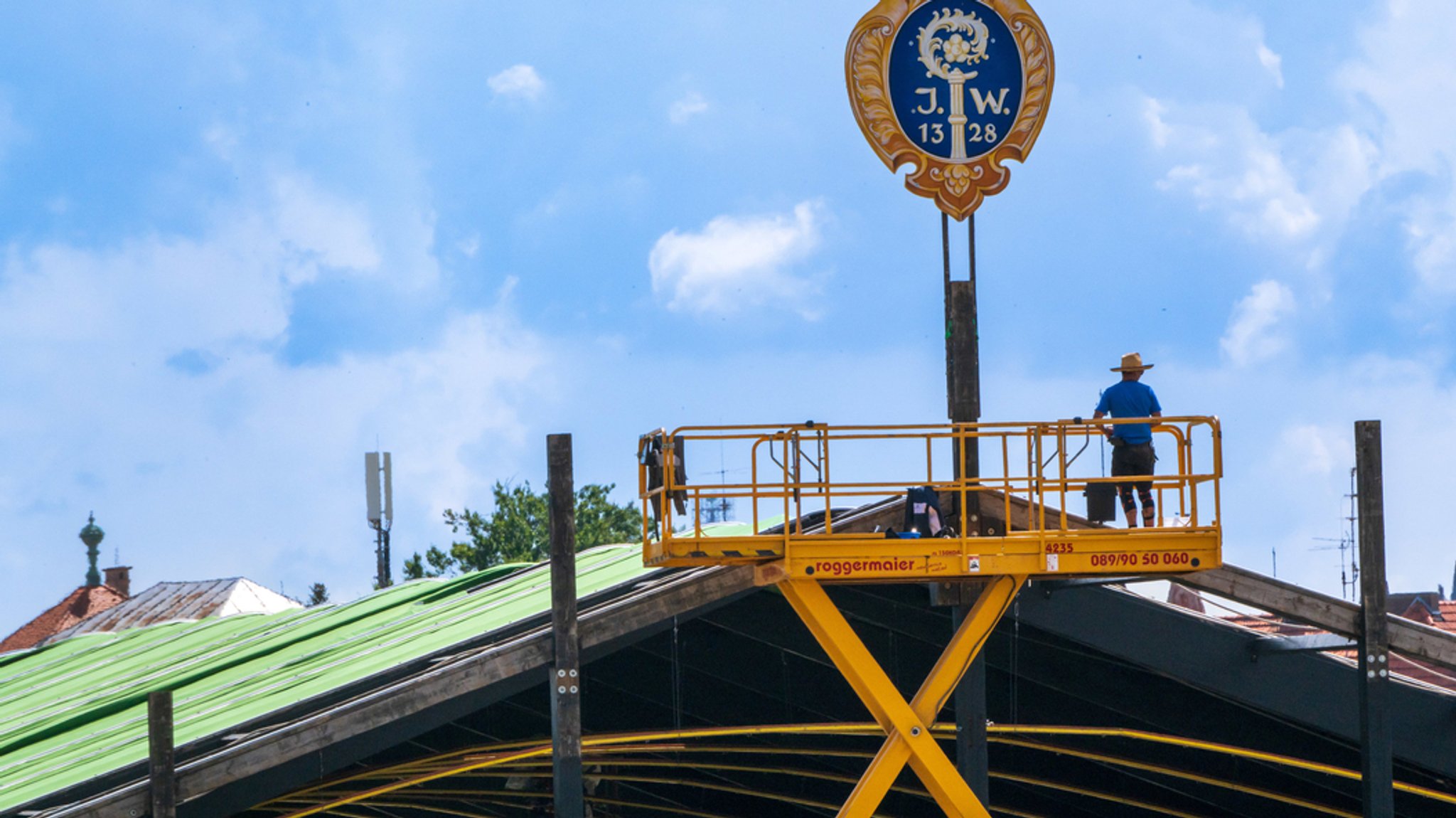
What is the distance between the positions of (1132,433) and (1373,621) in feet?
11.8

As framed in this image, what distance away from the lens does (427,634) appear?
2173cm

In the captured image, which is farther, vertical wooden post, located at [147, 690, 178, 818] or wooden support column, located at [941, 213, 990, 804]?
wooden support column, located at [941, 213, 990, 804]

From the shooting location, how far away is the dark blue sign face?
64.5ft

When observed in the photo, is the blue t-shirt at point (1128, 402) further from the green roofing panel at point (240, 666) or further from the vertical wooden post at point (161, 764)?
the vertical wooden post at point (161, 764)

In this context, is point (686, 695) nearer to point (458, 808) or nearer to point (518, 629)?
point (518, 629)

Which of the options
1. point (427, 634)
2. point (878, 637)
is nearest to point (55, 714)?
point (427, 634)

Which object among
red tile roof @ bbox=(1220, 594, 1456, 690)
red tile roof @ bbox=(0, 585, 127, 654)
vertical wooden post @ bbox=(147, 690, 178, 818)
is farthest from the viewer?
red tile roof @ bbox=(0, 585, 127, 654)

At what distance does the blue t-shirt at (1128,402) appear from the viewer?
17828 millimetres

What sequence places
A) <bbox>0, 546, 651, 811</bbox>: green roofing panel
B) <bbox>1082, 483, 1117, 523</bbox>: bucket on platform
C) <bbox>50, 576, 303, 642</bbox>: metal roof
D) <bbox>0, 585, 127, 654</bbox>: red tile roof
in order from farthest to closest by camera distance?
<bbox>0, 585, 127, 654</bbox>: red tile roof < <bbox>50, 576, 303, 642</bbox>: metal roof < <bbox>0, 546, 651, 811</bbox>: green roofing panel < <bbox>1082, 483, 1117, 523</bbox>: bucket on platform

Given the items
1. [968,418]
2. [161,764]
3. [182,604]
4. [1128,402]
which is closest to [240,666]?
[161,764]

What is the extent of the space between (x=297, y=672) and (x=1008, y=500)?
9938 millimetres

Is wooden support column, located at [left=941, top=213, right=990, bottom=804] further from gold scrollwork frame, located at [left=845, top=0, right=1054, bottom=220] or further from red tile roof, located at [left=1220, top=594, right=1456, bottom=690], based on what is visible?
red tile roof, located at [left=1220, top=594, right=1456, bottom=690]

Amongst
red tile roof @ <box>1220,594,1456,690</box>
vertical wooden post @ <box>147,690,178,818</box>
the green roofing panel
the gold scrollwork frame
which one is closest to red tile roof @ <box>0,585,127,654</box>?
the green roofing panel

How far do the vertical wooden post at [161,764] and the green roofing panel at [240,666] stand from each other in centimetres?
98
